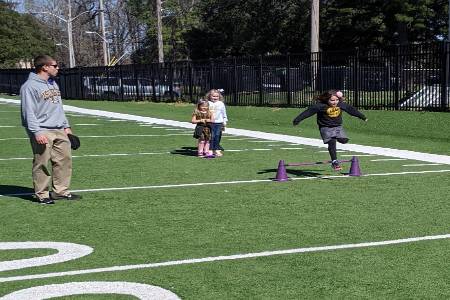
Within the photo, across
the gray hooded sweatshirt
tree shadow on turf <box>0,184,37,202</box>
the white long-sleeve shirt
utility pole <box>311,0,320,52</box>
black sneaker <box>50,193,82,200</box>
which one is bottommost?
tree shadow on turf <box>0,184,37,202</box>

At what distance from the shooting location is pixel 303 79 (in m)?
25.0

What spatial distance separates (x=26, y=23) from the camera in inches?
3174

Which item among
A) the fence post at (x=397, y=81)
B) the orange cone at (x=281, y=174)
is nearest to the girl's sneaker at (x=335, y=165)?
the orange cone at (x=281, y=174)

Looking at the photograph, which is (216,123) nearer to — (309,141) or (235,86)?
(309,141)

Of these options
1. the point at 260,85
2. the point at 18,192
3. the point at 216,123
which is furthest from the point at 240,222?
the point at 260,85

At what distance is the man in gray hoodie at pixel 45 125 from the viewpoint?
759 centimetres

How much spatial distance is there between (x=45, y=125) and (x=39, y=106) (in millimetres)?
234

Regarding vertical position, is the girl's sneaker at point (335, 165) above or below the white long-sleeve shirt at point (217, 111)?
below

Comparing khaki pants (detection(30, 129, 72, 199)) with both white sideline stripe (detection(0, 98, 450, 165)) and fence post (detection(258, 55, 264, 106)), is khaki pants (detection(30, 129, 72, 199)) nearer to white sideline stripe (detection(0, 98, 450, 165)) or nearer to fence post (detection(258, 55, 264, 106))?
white sideline stripe (detection(0, 98, 450, 165))

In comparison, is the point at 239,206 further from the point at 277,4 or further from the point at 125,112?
the point at 277,4

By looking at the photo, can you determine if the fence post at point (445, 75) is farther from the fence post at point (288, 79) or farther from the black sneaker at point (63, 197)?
the black sneaker at point (63, 197)

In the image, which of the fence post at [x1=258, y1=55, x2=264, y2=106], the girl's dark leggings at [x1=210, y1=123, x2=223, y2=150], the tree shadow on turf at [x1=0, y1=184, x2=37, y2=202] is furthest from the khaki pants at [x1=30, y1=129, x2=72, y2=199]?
the fence post at [x1=258, y1=55, x2=264, y2=106]

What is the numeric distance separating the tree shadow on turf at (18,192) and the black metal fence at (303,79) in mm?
13796

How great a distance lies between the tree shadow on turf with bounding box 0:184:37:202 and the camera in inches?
333
